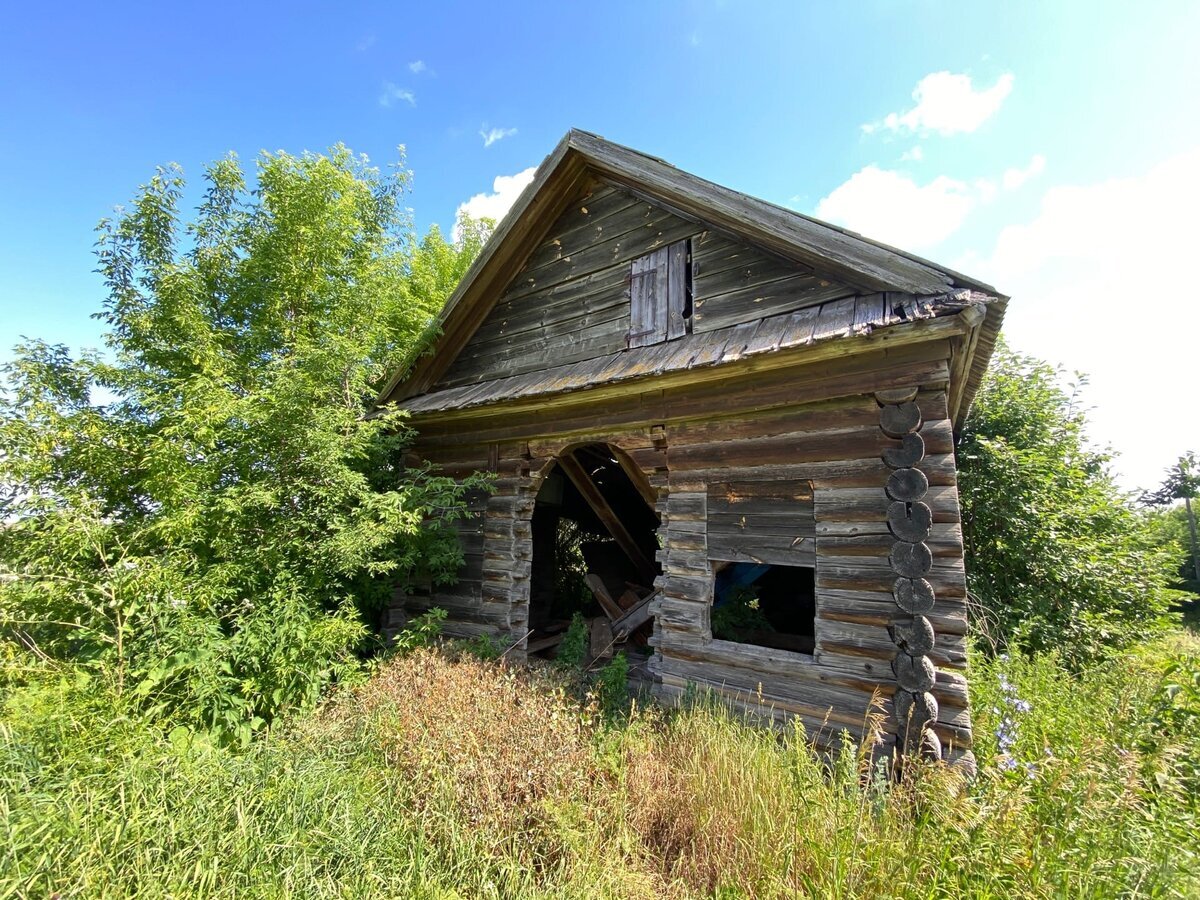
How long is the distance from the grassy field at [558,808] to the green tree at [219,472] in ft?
2.08

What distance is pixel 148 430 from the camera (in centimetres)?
→ 546

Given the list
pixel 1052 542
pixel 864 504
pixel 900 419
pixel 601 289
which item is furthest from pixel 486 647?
pixel 1052 542

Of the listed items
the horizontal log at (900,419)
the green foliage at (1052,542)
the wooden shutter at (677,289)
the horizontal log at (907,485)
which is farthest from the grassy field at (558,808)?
the green foliage at (1052,542)

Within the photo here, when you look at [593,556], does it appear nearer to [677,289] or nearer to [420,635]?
[420,635]

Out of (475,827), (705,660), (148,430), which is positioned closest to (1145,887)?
(705,660)

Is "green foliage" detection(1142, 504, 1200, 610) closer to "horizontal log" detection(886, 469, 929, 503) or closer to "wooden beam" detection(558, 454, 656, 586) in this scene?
"horizontal log" detection(886, 469, 929, 503)

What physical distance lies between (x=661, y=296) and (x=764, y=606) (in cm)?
662

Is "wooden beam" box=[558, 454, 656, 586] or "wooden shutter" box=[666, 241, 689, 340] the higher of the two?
"wooden shutter" box=[666, 241, 689, 340]

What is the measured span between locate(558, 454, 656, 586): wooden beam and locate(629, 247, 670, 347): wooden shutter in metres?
2.30

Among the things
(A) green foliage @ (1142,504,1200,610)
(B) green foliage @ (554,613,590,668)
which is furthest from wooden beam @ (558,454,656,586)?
(A) green foliage @ (1142,504,1200,610)

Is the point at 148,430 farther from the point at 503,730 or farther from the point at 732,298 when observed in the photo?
the point at 732,298

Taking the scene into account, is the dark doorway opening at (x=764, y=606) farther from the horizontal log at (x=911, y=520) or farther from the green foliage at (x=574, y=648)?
the horizontal log at (x=911, y=520)

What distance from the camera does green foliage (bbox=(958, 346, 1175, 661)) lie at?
330 inches

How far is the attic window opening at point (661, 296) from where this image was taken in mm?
6250
